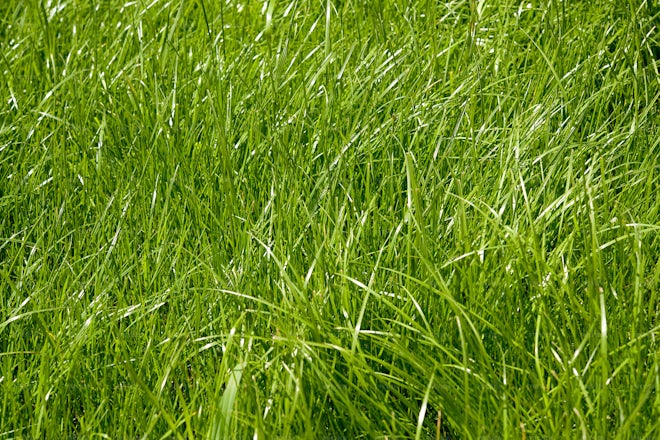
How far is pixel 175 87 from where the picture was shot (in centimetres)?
251

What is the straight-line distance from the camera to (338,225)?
6.35 feet

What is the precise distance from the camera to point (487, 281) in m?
1.88

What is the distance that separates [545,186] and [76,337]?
110 cm

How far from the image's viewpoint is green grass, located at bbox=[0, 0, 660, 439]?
167 centimetres

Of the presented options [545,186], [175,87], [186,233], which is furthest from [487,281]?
[175,87]

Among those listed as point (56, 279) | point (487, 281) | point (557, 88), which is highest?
point (557, 88)

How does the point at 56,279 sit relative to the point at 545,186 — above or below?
below

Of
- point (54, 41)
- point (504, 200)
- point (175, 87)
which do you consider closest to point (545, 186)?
point (504, 200)

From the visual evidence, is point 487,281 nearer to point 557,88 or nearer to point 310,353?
point 310,353

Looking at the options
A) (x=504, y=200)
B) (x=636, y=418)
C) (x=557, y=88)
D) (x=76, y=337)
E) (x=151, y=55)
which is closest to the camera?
(x=636, y=418)

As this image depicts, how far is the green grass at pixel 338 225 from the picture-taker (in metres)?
1.67

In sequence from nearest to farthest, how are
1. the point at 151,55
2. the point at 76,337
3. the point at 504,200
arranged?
the point at 76,337 → the point at 504,200 → the point at 151,55

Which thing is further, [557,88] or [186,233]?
[557,88]

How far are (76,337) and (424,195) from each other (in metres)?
0.81
